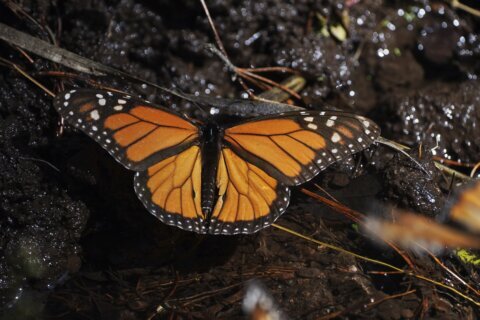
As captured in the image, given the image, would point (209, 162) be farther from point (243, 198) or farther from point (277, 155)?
point (277, 155)

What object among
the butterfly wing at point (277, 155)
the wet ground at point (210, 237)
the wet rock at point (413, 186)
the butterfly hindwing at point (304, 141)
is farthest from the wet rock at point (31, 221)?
the wet rock at point (413, 186)

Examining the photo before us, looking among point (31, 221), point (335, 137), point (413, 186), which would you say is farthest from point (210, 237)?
point (413, 186)

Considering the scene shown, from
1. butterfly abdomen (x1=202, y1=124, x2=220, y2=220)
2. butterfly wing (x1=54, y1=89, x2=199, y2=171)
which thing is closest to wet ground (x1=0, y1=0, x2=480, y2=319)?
butterfly wing (x1=54, y1=89, x2=199, y2=171)

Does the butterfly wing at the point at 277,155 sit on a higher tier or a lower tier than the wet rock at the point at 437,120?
higher

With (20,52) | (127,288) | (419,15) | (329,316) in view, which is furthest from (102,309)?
(419,15)

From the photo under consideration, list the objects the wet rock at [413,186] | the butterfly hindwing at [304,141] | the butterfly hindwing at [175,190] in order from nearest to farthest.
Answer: the butterfly hindwing at [175,190] < the butterfly hindwing at [304,141] < the wet rock at [413,186]

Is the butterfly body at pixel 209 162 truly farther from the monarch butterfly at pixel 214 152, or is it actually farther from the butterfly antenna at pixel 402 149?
the butterfly antenna at pixel 402 149

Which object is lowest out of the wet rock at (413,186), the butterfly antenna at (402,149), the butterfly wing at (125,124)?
the wet rock at (413,186)
